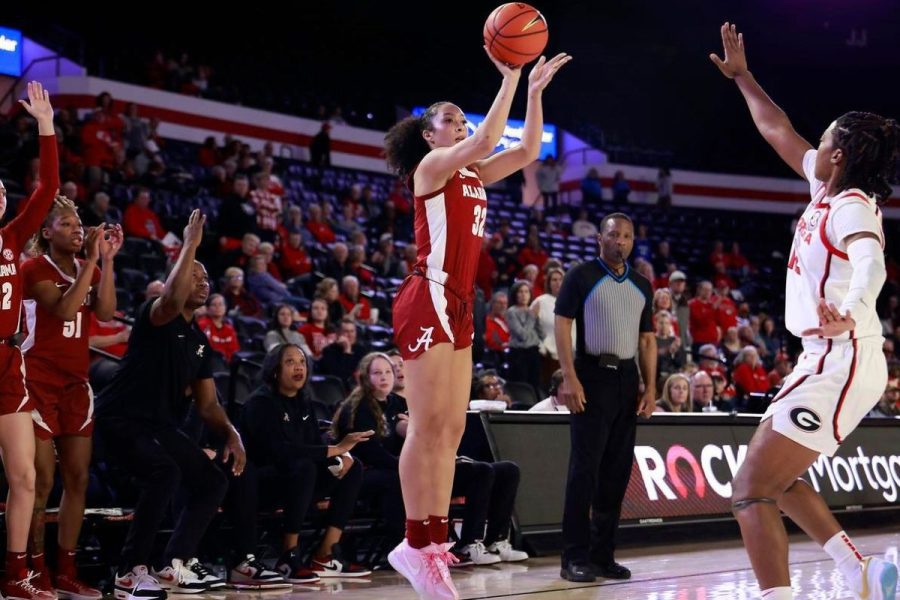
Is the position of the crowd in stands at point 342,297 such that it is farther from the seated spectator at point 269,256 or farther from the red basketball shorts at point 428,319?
the red basketball shorts at point 428,319

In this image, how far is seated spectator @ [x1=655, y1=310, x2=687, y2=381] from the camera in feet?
41.2

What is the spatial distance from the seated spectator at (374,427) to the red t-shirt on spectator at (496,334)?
17.5ft

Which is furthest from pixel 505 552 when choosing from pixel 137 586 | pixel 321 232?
pixel 321 232

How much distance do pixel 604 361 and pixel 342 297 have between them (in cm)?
652

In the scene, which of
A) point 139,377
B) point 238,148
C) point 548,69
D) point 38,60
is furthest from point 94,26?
point 548,69

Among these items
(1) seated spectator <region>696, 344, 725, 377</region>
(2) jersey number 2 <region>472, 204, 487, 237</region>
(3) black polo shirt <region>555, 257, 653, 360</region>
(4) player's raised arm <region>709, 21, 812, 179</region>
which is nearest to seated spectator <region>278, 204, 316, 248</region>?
(1) seated spectator <region>696, 344, 725, 377</region>

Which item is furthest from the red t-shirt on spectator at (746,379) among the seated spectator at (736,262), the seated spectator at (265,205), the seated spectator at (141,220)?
the seated spectator at (736,262)

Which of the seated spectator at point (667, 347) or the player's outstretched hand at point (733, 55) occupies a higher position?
the player's outstretched hand at point (733, 55)

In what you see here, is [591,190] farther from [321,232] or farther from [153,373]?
[153,373]

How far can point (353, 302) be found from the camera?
42.2 ft

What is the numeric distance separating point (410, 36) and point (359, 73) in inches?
81.5

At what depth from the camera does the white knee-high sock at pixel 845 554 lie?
13.9 feet

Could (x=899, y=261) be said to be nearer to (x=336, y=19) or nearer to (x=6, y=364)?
(x=336, y=19)

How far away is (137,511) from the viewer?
571cm
